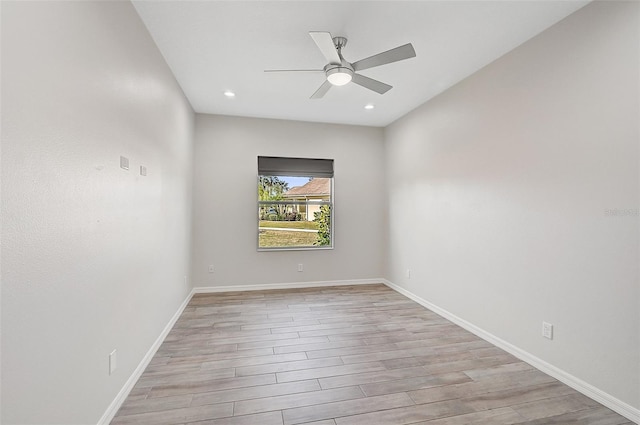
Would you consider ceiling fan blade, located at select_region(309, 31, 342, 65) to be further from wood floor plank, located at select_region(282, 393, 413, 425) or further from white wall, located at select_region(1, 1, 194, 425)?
wood floor plank, located at select_region(282, 393, 413, 425)

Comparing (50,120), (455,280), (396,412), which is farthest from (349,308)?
(50,120)

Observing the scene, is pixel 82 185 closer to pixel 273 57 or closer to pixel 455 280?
pixel 273 57

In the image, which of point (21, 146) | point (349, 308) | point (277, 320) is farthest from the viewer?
point (349, 308)

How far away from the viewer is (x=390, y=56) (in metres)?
2.16

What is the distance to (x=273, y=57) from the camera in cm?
274

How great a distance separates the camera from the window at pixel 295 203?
468cm

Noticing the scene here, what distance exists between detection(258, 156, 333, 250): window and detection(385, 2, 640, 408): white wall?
1.96 m

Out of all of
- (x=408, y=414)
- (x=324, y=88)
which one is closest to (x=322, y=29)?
(x=324, y=88)

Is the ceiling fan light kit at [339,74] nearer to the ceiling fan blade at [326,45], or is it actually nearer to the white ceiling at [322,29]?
the ceiling fan blade at [326,45]

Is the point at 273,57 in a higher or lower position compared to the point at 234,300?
higher

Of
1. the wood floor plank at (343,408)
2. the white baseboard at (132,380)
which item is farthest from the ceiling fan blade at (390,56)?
the white baseboard at (132,380)

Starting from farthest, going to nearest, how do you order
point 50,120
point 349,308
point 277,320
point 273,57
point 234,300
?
1. point 234,300
2. point 349,308
3. point 277,320
4. point 273,57
5. point 50,120

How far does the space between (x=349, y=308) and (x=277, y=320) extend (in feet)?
3.20

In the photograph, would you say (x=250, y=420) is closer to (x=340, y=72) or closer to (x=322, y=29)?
(x=340, y=72)
